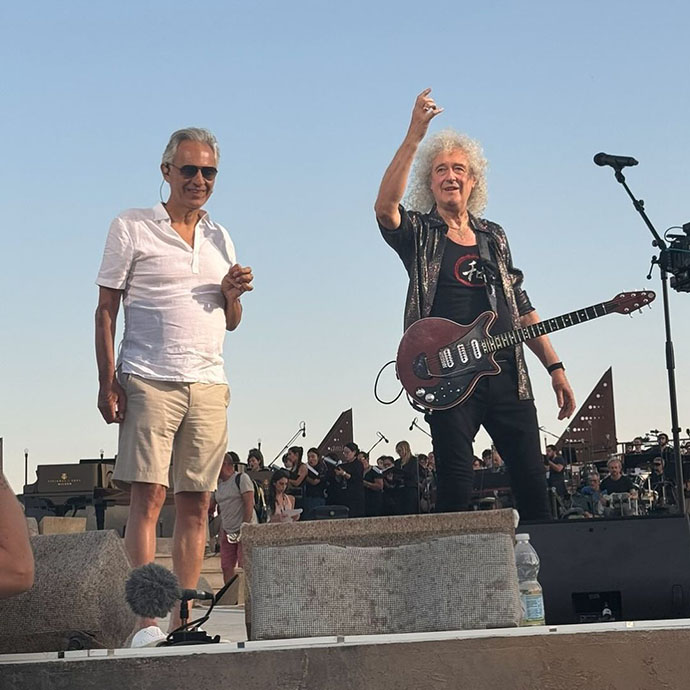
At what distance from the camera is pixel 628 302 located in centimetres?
795

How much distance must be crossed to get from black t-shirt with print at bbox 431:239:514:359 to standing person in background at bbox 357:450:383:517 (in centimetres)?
Answer: 821

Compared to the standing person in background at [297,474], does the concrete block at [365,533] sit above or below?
below

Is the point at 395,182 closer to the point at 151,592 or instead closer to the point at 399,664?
the point at 151,592

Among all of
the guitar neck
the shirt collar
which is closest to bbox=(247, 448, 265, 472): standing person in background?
the guitar neck

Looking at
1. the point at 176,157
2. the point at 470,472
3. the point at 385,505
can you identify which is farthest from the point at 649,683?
the point at 385,505

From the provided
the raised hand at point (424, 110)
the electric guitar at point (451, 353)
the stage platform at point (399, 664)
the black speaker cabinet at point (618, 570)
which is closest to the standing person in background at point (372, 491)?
the electric guitar at point (451, 353)

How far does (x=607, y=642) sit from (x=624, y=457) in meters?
14.7

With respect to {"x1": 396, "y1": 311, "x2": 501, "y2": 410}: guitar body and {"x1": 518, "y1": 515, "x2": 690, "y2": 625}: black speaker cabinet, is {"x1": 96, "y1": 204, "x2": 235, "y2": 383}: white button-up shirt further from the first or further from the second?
{"x1": 396, "y1": 311, "x2": 501, "y2": 410}: guitar body

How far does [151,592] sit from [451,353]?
13.6ft

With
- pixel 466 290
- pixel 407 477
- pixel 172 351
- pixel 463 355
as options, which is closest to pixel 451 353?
pixel 463 355

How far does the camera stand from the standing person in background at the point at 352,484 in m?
14.1

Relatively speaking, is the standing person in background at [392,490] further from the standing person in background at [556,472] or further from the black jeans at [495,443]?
the black jeans at [495,443]

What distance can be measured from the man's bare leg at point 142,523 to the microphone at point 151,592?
89cm

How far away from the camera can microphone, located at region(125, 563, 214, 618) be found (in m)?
2.73
